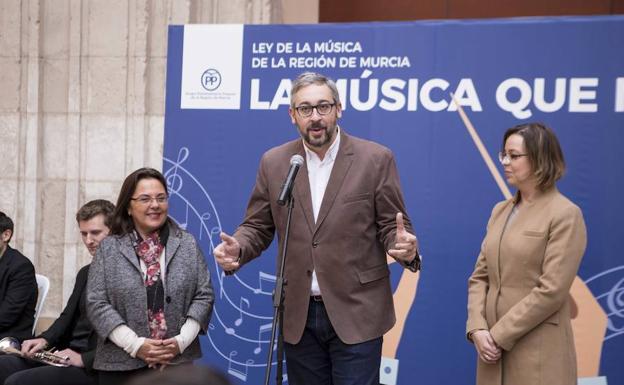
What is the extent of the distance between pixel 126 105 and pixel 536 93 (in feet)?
10.1

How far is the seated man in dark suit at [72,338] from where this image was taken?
4637 mm

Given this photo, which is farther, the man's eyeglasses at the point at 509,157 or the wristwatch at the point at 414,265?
the man's eyeglasses at the point at 509,157

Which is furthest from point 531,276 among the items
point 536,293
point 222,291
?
point 222,291

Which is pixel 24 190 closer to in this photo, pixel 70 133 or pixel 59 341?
pixel 70 133

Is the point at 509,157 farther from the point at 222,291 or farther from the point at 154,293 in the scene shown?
the point at 222,291

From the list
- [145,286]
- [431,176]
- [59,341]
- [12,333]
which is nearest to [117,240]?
[145,286]

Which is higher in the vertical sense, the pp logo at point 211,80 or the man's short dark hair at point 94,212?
the pp logo at point 211,80

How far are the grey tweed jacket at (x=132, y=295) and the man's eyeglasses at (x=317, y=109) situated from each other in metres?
0.94

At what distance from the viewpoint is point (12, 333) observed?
5.16 m

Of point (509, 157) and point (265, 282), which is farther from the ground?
point (509, 157)

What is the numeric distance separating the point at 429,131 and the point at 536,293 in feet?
4.34

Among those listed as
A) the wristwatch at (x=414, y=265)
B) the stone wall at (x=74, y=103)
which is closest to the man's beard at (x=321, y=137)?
the wristwatch at (x=414, y=265)

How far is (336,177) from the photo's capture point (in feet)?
12.1

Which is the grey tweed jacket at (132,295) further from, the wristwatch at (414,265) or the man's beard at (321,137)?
the wristwatch at (414,265)
